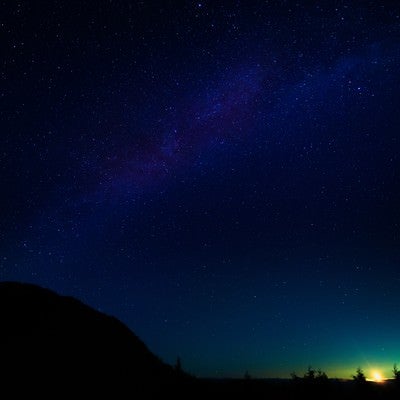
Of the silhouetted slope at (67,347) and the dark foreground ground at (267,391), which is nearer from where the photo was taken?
the silhouetted slope at (67,347)

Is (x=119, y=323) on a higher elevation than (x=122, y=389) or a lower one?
higher

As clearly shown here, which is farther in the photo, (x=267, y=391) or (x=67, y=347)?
(x=267, y=391)

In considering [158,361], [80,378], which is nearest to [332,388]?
[158,361]

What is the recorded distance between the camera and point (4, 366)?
18.0 meters

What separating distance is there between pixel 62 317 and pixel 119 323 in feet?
21.5

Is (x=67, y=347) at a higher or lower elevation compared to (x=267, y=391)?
higher

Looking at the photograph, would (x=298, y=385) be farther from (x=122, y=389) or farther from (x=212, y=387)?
(x=122, y=389)

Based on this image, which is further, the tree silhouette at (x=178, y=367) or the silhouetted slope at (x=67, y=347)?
the tree silhouette at (x=178, y=367)

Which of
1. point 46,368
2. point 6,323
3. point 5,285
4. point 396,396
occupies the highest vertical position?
point 5,285

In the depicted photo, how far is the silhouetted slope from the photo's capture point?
18859 millimetres

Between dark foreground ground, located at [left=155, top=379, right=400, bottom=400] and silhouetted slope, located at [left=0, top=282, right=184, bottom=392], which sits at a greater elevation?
silhouetted slope, located at [left=0, top=282, right=184, bottom=392]

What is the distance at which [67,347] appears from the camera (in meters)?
21.8

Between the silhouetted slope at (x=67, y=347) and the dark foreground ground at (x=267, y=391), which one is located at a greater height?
the silhouetted slope at (x=67, y=347)

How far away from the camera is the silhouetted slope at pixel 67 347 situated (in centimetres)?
1886
